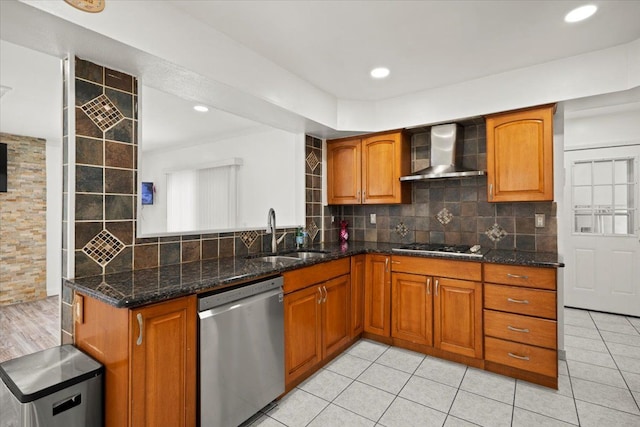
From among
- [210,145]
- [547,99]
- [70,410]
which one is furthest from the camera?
[210,145]

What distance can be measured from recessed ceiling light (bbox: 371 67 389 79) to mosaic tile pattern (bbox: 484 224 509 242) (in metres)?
1.70

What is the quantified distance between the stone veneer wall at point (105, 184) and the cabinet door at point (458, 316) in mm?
2108

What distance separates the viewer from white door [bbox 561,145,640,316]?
3621mm

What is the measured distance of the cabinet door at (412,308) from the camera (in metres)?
2.68

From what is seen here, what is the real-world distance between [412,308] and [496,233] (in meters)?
1.07

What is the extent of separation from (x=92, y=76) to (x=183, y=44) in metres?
0.54

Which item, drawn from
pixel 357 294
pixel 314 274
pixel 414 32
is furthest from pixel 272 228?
pixel 414 32

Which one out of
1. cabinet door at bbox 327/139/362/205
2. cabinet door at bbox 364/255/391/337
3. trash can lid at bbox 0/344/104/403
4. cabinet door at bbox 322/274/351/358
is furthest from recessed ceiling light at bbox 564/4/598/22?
trash can lid at bbox 0/344/104/403

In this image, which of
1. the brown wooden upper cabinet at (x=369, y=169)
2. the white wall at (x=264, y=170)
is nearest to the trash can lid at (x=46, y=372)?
the white wall at (x=264, y=170)

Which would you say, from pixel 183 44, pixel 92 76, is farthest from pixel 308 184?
pixel 92 76

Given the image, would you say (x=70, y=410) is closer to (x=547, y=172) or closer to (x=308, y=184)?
(x=308, y=184)

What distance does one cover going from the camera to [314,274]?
7.74 ft

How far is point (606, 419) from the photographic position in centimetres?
187

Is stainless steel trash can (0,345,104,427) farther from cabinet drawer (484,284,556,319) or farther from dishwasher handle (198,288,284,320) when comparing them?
cabinet drawer (484,284,556,319)
